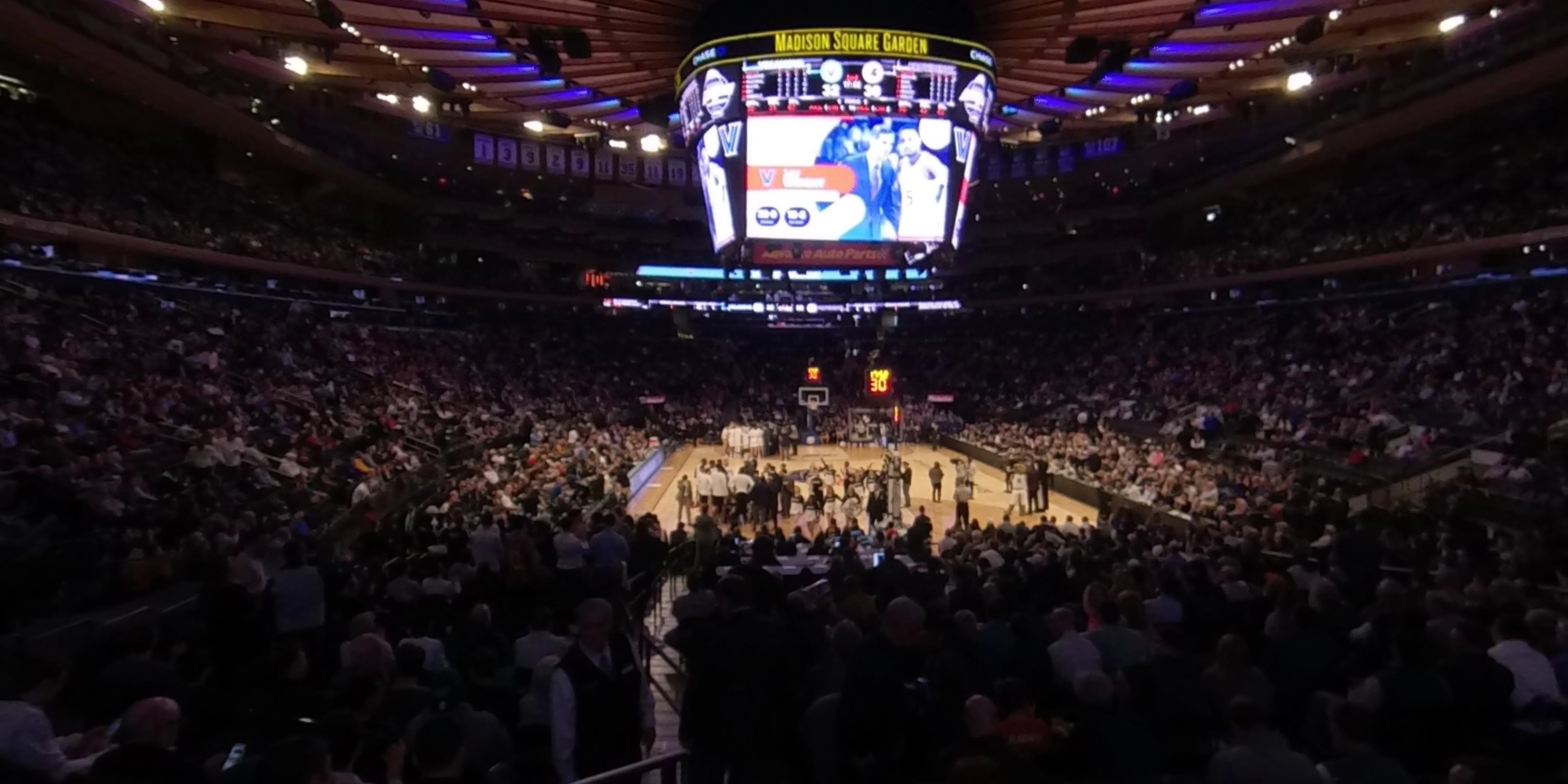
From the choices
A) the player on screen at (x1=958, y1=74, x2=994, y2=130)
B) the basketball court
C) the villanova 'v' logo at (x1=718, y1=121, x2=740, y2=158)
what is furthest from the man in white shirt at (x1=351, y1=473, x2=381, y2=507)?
the player on screen at (x1=958, y1=74, x2=994, y2=130)

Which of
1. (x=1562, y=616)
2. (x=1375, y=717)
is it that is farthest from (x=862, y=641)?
(x=1562, y=616)

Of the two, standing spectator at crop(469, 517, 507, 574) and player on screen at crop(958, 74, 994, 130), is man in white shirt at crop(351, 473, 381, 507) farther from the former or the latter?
player on screen at crop(958, 74, 994, 130)

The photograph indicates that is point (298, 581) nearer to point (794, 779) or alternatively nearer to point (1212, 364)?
point (794, 779)

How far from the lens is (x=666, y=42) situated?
15188 mm

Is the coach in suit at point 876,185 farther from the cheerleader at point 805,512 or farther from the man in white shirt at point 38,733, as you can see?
the man in white shirt at point 38,733

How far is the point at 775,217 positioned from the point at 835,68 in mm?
2666

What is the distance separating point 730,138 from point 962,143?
3638 mm

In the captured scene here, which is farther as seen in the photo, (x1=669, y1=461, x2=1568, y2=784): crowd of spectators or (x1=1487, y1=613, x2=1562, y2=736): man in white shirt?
(x1=1487, y1=613, x2=1562, y2=736): man in white shirt

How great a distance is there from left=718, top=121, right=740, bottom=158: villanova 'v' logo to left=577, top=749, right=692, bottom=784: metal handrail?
1208 cm

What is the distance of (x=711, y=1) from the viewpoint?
→ 13586mm

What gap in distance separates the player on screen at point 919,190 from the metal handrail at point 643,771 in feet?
40.9

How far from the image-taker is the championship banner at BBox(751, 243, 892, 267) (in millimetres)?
16594

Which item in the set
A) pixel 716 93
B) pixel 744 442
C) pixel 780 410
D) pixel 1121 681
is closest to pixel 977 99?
Result: pixel 716 93

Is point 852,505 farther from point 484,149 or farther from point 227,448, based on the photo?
point 484,149
